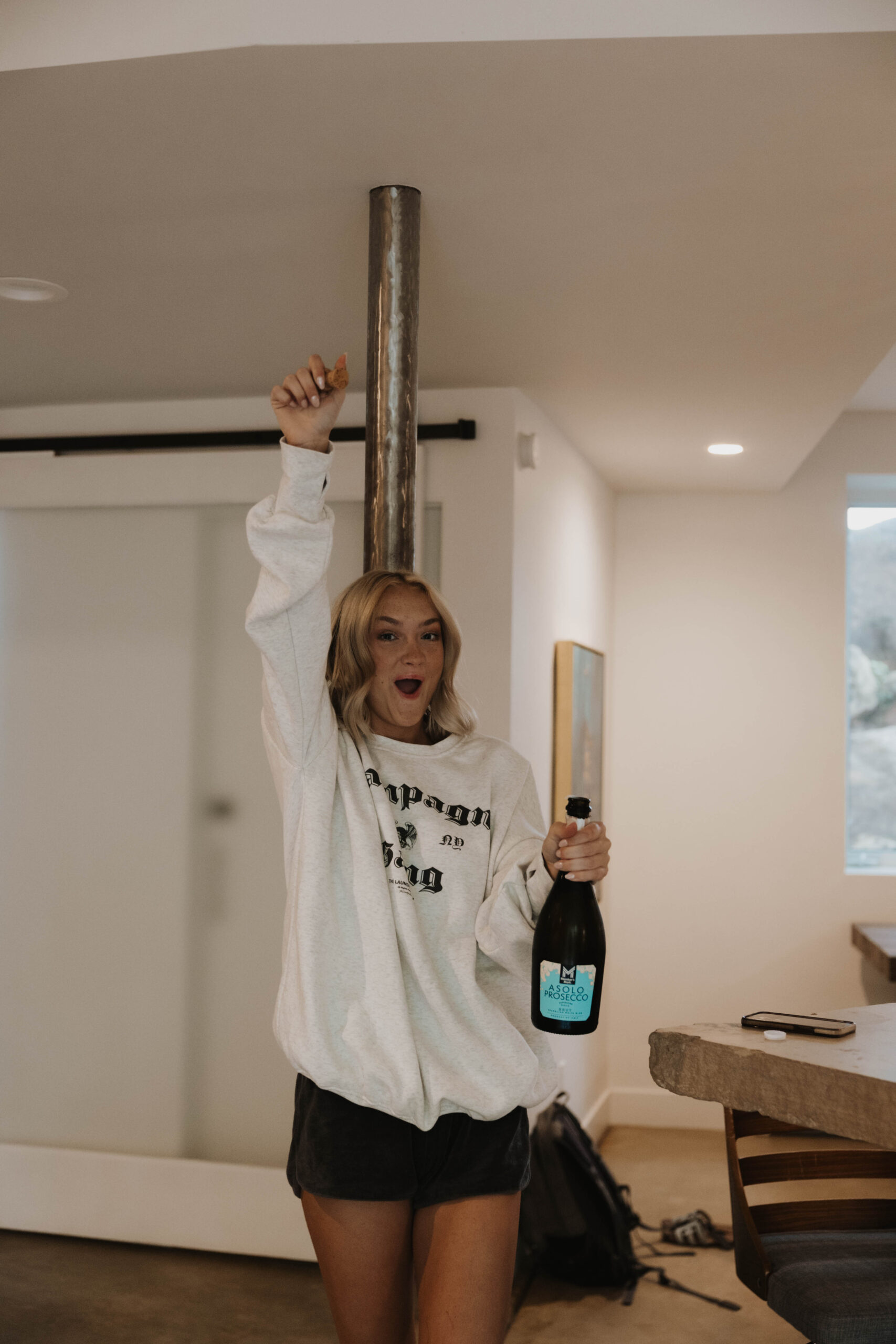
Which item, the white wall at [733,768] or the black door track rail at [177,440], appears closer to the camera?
the black door track rail at [177,440]

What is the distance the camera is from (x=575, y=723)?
3904 millimetres

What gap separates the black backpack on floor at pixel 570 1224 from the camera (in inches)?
127

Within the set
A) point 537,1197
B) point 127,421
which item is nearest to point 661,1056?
point 537,1197

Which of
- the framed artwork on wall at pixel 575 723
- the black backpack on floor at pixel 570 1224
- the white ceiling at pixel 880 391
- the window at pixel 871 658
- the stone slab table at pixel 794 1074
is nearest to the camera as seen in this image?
the stone slab table at pixel 794 1074

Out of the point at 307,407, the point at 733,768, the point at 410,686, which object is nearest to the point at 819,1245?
the point at 410,686

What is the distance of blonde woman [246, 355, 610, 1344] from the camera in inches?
63.1

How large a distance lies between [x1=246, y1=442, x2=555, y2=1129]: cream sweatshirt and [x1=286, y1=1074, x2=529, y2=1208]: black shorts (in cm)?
4

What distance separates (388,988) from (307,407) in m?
0.76

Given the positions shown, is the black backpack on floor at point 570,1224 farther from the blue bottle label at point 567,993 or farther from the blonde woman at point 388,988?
the blue bottle label at point 567,993

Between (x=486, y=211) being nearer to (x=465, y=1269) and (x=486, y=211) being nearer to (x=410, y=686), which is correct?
(x=410, y=686)

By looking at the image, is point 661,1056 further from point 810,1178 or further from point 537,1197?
point 537,1197

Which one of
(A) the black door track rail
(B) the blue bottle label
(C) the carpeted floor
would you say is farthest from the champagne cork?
(C) the carpeted floor

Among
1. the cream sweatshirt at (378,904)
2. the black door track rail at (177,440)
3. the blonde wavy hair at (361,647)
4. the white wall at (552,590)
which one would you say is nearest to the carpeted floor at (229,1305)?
the white wall at (552,590)

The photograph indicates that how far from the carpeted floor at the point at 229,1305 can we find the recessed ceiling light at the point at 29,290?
92.2 inches
